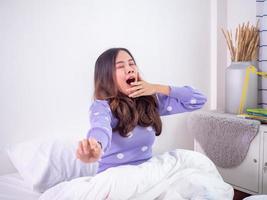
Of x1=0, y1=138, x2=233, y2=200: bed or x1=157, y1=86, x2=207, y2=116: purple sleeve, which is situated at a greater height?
x1=157, y1=86, x2=207, y2=116: purple sleeve

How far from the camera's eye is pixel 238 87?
1774 millimetres

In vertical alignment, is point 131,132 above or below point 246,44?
below

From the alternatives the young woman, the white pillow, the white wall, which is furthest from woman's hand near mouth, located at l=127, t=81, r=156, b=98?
the white wall

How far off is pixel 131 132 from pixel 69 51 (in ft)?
1.99

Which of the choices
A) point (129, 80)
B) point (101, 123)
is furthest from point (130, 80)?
point (101, 123)

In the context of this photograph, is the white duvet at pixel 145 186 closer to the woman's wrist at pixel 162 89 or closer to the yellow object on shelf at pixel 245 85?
the woman's wrist at pixel 162 89

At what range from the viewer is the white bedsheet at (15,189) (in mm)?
1088

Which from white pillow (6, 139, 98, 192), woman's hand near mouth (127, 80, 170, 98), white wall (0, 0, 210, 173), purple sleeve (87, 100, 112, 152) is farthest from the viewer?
white wall (0, 0, 210, 173)

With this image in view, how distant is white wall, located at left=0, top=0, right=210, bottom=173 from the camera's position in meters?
1.31

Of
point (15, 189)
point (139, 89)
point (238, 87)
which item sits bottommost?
point (15, 189)

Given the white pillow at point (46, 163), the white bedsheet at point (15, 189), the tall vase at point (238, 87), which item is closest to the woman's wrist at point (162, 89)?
the white pillow at point (46, 163)

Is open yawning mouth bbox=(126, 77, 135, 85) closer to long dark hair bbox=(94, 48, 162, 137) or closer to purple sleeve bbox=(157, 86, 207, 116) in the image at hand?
long dark hair bbox=(94, 48, 162, 137)

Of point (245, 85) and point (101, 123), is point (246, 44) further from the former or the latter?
point (101, 123)

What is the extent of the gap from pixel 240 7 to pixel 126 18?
847 mm
